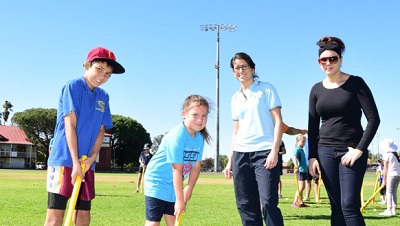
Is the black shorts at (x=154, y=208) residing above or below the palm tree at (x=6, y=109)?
below

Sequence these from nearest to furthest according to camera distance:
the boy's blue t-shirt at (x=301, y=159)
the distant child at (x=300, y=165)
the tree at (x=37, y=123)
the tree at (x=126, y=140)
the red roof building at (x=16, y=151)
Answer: the distant child at (x=300, y=165) → the boy's blue t-shirt at (x=301, y=159) → the tree at (x=37, y=123) → the tree at (x=126, y=140) → the red roof building at (x=16, y=151)

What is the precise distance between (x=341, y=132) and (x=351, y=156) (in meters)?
0.31

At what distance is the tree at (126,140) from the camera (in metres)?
96.9

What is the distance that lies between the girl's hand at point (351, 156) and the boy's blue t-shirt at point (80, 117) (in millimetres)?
2521

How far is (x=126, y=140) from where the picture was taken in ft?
321

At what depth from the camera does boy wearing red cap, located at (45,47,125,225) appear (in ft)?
15.4

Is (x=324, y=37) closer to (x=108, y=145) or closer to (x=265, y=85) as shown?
(x=265, y=85)

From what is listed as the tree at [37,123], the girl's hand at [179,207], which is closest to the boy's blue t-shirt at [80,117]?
the girl's hand at [179,207]

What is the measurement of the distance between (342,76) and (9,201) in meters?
10.9

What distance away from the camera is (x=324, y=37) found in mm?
5367

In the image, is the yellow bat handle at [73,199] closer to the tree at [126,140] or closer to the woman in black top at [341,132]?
the woman in black top at [341,132]

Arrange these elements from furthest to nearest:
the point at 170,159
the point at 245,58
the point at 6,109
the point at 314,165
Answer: the point at 6,109
the point at 245,58
the point at 314,165
the point at 170,159

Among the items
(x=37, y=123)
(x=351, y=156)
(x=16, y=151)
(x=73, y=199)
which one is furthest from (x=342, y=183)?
(x=16, y=151)

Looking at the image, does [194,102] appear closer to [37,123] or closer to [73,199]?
[73,199]
